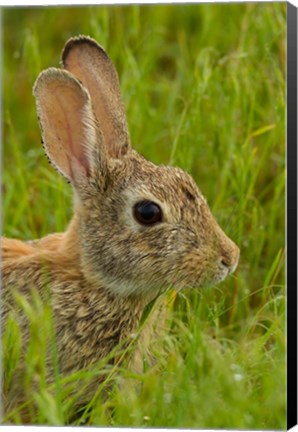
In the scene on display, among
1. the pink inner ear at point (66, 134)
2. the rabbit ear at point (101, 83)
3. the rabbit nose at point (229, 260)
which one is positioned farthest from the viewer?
the rabbit ear at point (101, 83)

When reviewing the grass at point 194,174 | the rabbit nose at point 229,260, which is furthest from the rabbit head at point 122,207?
the grass at point 194,174

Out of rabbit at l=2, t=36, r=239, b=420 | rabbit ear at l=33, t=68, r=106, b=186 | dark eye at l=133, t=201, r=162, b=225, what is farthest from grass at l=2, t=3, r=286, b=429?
rabbit ear at l=33, t=68, r=106, b=186

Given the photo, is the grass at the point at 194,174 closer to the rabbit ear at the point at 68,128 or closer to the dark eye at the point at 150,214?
the dark eye at the point at 150,214

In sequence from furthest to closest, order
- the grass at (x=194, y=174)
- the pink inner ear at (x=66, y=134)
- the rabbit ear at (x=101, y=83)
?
1. the rabbit ear at (x=101, y=83)
2. the pink inner ear at (x=66, y=134)
3. the grass at (x=194, y=174)

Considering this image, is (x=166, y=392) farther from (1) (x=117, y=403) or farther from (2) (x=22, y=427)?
(2) (x=22, y=427)

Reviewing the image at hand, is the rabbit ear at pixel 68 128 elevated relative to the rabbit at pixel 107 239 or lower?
elevated

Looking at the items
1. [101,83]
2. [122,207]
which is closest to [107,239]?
[122,207]

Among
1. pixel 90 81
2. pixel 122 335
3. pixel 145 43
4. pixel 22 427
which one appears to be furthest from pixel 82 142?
pixel 145 43
